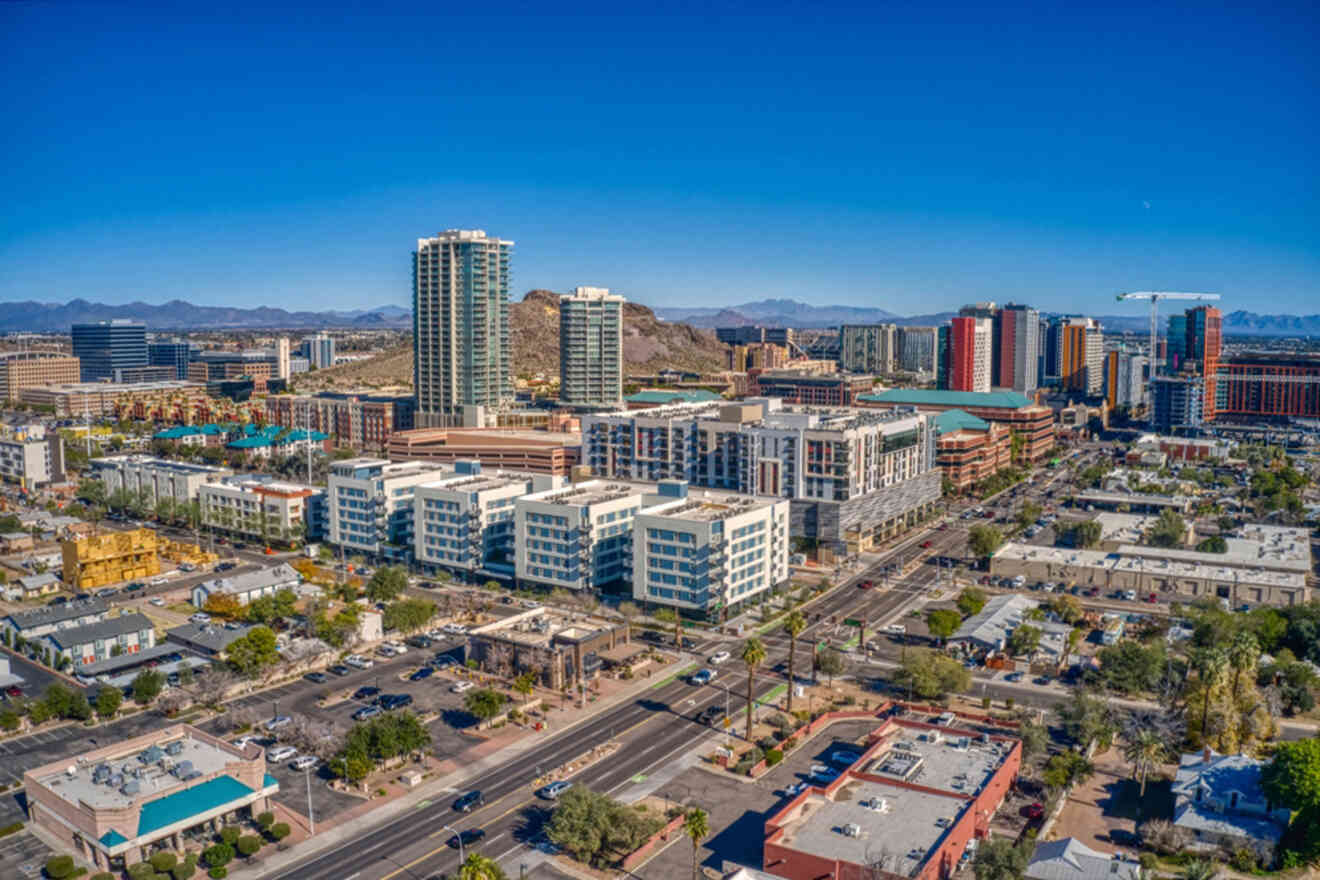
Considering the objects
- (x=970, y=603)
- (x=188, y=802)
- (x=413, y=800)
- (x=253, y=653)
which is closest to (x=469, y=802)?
(x=413, y=800)

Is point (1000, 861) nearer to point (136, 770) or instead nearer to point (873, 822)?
point (873, 822)

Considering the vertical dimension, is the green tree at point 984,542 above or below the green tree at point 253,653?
above

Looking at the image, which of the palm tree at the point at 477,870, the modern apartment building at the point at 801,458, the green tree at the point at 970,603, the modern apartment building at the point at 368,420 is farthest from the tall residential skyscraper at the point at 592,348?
the palm tree at the point at 477,870

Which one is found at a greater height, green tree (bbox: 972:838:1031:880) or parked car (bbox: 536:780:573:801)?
green tree (bbox: 972:838:1031:880)

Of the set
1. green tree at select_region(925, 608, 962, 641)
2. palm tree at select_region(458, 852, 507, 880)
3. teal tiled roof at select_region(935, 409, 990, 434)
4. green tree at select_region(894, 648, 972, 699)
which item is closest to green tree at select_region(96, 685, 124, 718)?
palm tree at select_region(458, 852, 507, 880)

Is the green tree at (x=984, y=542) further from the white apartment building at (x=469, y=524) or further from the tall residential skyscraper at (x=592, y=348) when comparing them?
the tall residential skyscraper at (x=592, y=348)

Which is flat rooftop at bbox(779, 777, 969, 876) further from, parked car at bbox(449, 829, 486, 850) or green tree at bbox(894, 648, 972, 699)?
green tree at bbox(894, 648, 972, 699)
